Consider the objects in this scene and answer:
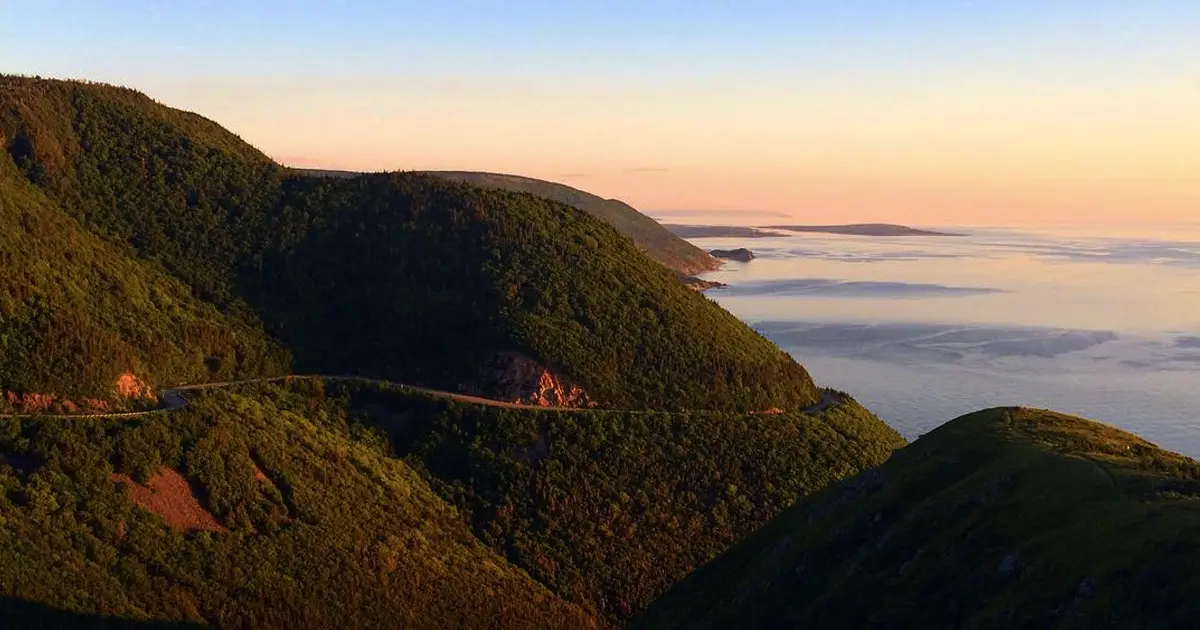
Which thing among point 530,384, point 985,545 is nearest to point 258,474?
point 530,384

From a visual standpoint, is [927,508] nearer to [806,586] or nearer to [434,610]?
[806,586]

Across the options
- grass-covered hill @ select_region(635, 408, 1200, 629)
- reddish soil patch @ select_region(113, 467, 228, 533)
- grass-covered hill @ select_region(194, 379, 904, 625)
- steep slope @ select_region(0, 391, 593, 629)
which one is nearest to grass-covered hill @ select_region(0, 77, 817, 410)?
grass-covered hill @ select_region(194, 379, 904, 625)

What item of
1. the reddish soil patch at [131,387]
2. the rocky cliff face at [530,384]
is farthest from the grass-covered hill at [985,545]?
the reddish soil patch at [131,387]

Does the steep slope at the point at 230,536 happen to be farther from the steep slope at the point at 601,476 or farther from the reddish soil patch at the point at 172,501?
the steep slope at the point at 601,476

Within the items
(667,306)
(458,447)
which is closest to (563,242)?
(667,306)

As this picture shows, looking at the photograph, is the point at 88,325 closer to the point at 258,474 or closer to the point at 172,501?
the point at 258,474

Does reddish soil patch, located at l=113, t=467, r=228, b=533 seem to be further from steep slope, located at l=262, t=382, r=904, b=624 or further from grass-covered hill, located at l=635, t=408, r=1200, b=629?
grass-covered hill, located at l=635, t=408, r=1200, b=629
